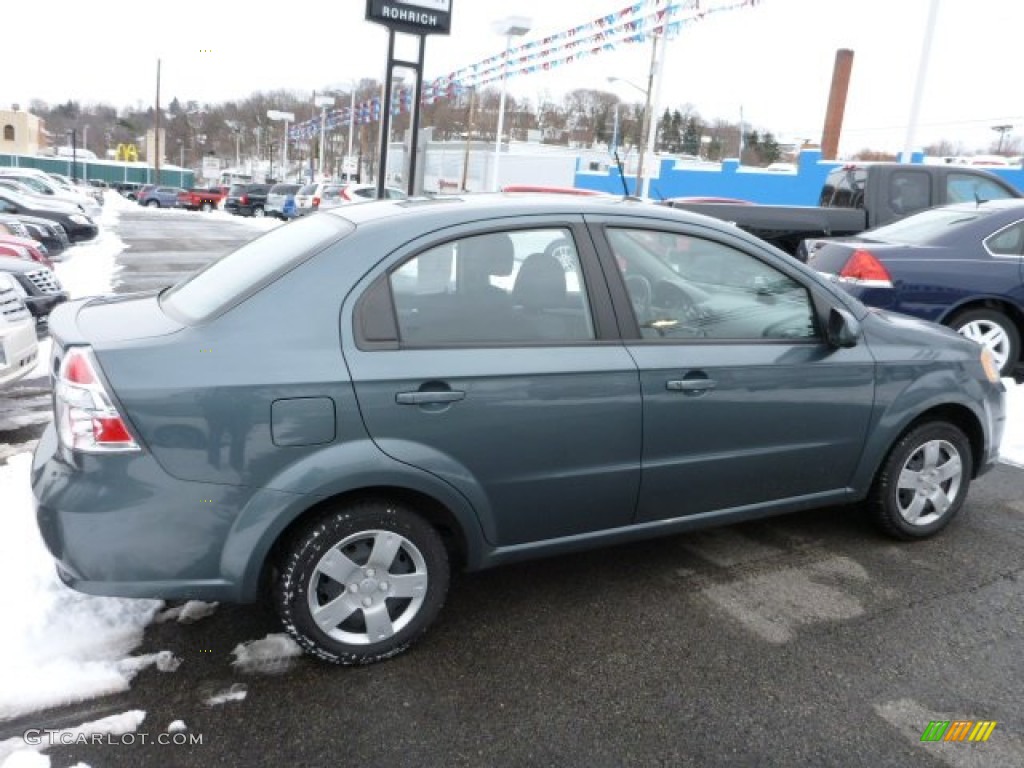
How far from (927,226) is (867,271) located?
3.42ft

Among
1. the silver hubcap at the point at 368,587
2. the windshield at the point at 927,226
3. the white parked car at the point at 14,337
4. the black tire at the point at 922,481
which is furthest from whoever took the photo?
the windshield at the point at 927,226

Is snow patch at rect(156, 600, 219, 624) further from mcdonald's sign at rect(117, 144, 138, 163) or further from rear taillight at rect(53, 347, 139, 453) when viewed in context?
mcdonald's sign at rect(117, 144, 138, 163)

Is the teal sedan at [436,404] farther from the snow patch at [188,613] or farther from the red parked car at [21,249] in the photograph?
the red parked car at [21,249]

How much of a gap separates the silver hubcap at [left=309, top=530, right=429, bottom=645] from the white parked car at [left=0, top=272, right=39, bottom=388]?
3.60 m

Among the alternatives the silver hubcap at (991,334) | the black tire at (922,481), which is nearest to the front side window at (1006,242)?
the silver hubcap at (991,334)

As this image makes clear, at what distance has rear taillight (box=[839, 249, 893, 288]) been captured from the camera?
6.45 m

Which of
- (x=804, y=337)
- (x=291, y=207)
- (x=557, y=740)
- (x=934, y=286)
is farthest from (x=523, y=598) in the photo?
(x=291, y=207)

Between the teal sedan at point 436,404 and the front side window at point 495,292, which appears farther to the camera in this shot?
the front side window at point 495,292

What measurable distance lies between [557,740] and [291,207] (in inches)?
1179

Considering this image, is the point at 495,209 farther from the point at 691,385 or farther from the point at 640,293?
the point at 691,385

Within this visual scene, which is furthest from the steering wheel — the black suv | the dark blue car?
the black suv

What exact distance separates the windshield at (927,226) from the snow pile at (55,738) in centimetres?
663

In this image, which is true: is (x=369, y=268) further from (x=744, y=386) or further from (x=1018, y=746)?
(x=1018, y=746)

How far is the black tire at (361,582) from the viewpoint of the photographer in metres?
2.66
